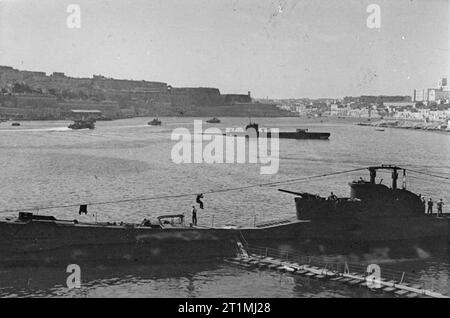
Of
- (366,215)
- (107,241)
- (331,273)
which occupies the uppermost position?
(366,215)

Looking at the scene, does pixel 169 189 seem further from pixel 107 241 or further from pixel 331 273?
pixel 331 273

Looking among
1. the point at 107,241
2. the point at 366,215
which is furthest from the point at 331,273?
the point at 107,241

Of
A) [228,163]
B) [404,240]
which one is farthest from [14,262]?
[228,163]

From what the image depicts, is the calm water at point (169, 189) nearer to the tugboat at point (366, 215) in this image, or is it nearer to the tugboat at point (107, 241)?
the tugboat at point (107, 241)

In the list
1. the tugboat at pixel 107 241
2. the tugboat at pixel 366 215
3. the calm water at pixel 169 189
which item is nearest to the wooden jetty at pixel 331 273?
the calm water at pixel 169 189
